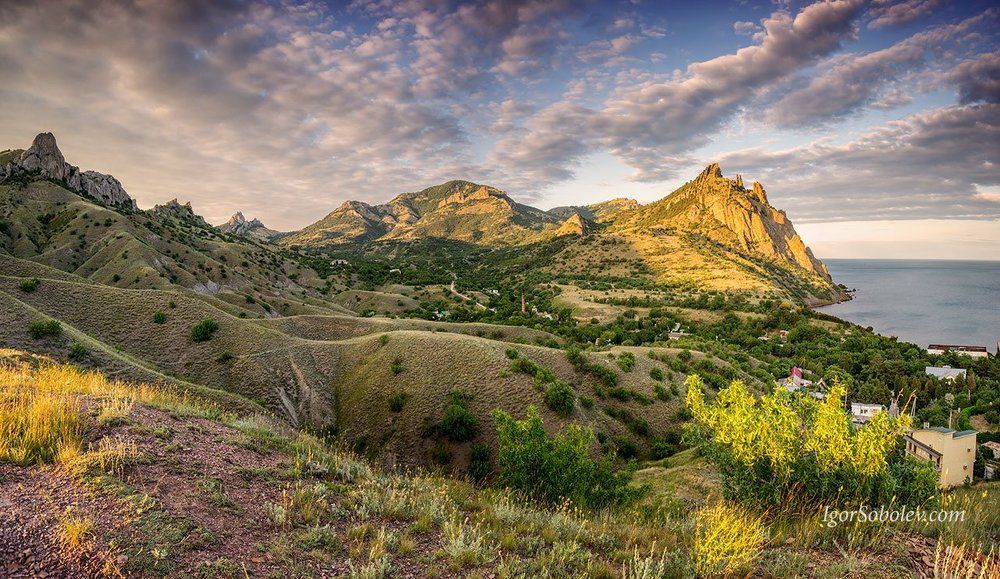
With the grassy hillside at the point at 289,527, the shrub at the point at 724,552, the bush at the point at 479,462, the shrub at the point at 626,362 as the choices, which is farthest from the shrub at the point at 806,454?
the shrub at the point at 626,362

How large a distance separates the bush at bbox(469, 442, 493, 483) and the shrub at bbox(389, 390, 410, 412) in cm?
726

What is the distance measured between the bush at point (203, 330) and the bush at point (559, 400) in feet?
102

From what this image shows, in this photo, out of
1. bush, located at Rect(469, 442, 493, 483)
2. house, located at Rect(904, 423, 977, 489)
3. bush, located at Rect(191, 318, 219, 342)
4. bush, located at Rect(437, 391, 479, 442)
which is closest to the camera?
bush, located at Rect(469, 442, 493, 483)

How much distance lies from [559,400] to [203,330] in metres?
32.6

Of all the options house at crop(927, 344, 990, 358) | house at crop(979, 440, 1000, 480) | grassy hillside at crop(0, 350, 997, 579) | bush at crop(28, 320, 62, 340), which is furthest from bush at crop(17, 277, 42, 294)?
house at crop(927, 344, 990, 358)

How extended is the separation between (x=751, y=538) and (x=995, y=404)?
114807 millimetres

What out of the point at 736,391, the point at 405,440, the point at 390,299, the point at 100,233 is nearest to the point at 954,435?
the point at 736,391

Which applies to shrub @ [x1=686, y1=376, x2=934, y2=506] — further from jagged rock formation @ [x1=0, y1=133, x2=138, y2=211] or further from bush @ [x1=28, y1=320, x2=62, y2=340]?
jagged rock formation @ [x1=0, y1=133, x2=138, y2=211]

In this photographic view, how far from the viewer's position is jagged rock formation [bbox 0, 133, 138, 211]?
103750mm

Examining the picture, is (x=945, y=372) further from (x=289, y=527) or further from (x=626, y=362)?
(x=289, y=527)

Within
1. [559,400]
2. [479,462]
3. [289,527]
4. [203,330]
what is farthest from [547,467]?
[203,330]

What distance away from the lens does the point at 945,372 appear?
96125 mm

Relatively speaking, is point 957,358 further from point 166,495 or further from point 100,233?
point 100,233

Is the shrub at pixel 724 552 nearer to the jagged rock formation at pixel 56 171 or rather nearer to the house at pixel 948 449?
the house at pixel 948 449
